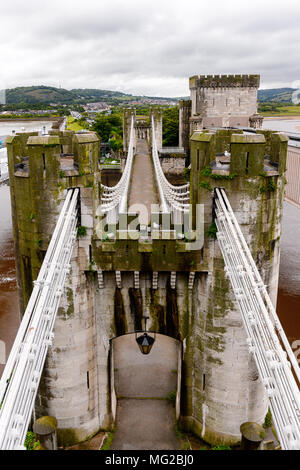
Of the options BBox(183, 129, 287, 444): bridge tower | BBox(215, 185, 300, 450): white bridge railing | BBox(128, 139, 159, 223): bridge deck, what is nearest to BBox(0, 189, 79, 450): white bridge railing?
BBox(215, 185, 300, 450): white bridge railing

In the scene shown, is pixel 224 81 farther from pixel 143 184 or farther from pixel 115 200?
pixel 115 200

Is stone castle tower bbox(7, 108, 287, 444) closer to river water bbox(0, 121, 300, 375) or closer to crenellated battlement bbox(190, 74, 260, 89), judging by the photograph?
river water bbox(0, 121, 300, 375)

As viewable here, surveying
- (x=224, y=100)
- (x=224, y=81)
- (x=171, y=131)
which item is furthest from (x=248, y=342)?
(x=171, y=131)

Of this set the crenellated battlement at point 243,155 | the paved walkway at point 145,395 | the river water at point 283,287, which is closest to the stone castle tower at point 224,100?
the river water at point 283,287

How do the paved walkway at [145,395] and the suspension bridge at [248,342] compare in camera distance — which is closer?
the suspension bridge at [248,342]

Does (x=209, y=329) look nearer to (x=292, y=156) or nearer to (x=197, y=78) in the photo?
(x=292, y=156)

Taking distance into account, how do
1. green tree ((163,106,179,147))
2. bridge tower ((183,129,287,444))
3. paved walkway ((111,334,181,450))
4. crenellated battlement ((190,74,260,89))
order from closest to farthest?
bridge tower ((183,129,287,444))
paved walkway ((111,334,181,450))
crenellated battlement ((190,74,260,89))
green tree ((163,106,179,147))

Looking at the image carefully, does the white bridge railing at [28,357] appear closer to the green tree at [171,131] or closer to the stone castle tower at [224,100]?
the stone castle tower at [224,100]
